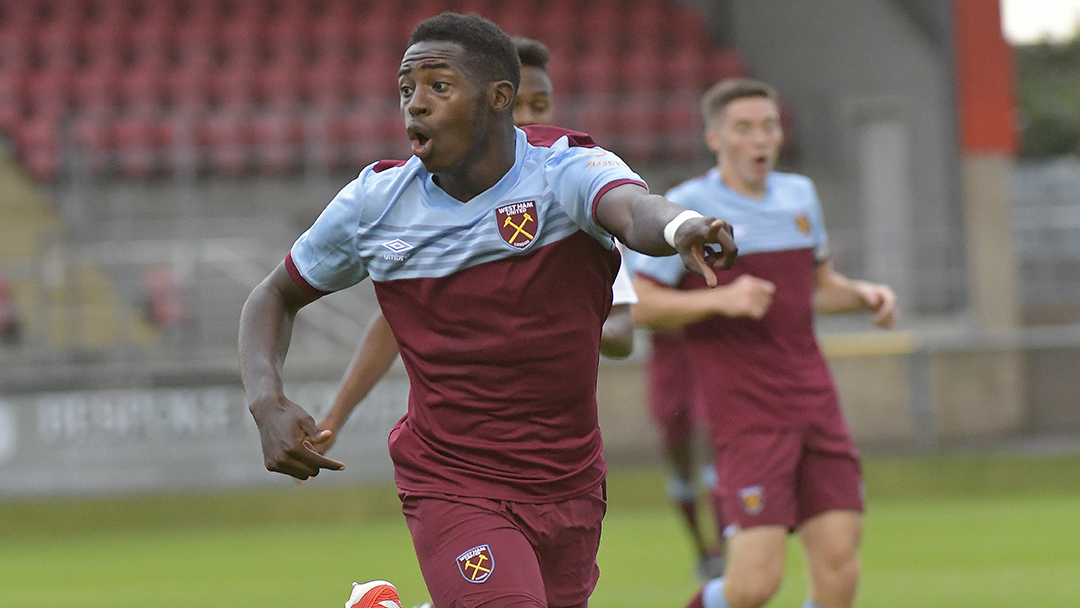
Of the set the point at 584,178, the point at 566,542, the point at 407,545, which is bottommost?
the point at 407,545

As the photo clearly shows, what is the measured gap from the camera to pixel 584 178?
3.48 m

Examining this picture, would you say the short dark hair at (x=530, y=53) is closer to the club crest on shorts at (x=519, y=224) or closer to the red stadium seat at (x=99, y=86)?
the club crest on shorts at (x=519, y=224)

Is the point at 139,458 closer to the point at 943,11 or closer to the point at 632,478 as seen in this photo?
the point at 632,478

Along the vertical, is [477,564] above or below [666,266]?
below

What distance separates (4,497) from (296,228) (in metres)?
4.19

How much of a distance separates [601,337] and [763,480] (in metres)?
Answer: 1.36

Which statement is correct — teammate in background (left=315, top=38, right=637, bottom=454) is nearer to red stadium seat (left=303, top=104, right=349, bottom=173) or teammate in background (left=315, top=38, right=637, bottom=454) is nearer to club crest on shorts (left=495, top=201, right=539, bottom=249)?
club crest on shorts (left=495, top=201, right=539, bottom=249)

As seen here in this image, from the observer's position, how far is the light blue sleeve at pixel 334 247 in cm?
380

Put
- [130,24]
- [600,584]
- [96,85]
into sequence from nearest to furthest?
[600,584] → [96,85] → [130,24]

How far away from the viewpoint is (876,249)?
14.8 metres

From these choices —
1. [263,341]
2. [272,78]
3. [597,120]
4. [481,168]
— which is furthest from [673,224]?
[272,78]

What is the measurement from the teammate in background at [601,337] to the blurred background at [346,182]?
286 inches

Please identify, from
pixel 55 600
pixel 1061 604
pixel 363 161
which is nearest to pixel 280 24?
pixel 363 161

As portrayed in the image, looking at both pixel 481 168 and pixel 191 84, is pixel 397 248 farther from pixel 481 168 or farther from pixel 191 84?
pixel 191 84
